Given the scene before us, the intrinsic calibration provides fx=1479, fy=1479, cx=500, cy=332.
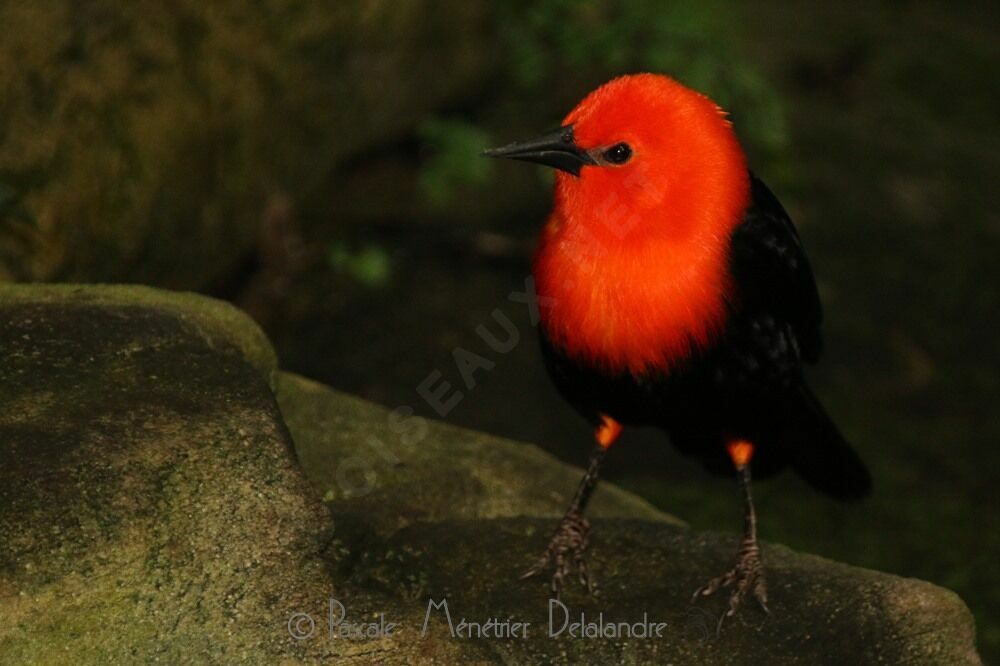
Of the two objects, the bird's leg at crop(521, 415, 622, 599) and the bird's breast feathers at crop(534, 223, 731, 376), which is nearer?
the bird's breast feathers at crop(534, 223, 731, 376)

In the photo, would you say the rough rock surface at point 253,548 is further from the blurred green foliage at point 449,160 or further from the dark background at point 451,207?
the blurred green foliage at point 449,160

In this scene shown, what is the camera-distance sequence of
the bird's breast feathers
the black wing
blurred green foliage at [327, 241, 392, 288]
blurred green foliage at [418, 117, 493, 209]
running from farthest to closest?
blurred green foliage at [418, 117, 493, 209]
blurred green foliage at [327, 241, 392, 288]
the black wing
the bird's breast feathers

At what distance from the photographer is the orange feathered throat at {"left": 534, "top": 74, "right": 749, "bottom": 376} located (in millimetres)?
3598

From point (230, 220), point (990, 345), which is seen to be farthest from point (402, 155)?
point (990, 345)

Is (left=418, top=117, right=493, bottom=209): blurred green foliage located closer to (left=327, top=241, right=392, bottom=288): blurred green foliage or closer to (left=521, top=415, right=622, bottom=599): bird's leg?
(left=327, top=241, right=392, bottom=288): blurred green foliage

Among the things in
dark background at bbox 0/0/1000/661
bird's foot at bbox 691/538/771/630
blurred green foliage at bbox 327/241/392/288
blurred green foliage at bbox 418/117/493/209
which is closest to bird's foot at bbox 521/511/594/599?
bird's foot at bbox 691/538/771/630

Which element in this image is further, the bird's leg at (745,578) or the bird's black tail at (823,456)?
the bird's black tail at (823,456)

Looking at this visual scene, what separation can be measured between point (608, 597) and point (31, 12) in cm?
291

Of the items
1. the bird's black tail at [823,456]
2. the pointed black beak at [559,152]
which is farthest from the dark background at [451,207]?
the pointed black beak at [559,152]

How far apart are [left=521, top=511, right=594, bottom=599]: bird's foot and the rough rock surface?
0.06 meters

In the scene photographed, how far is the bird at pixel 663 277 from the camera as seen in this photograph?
3.61m

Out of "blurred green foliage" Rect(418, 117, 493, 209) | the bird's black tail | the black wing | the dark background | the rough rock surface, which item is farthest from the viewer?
"blurred green foliage" Rect(418, 117, 493, 209)

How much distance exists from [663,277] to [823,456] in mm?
1152

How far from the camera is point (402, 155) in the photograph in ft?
27.5
